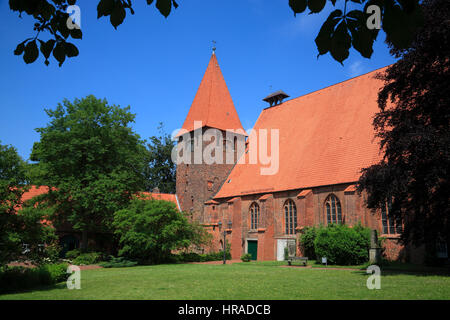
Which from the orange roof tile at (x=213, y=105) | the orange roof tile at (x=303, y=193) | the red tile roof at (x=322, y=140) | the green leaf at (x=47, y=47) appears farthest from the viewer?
the orange roof tile at (x=213, y=105)

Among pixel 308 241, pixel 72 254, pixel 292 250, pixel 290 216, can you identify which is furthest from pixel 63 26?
pixel 290 216

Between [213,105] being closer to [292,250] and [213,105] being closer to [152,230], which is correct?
[152,230]

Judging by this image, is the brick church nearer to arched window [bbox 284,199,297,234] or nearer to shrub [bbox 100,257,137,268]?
arched window [bbox 284,199,297,234]

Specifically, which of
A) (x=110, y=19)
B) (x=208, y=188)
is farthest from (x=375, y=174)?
(x=208, y=188)

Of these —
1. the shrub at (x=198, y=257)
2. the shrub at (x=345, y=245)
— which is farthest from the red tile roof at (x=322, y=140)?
the shrub at (x=198, y=257)

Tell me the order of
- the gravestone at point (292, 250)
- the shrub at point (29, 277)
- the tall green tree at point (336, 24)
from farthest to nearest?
the gravestone at point (292, 250), the shrub at point (29, 277), the tall green tree at point (336, 24)

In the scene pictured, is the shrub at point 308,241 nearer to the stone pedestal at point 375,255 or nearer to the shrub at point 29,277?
the stone pedestal at point 375,255

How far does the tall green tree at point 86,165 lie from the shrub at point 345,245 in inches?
632

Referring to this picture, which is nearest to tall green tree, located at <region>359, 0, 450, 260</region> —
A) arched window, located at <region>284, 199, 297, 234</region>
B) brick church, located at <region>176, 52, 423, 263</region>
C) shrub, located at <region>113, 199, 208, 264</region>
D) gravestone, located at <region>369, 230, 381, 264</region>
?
gravestone, located at <region>369, 230, 381, 264</region>

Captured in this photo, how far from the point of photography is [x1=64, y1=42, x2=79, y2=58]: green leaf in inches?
126

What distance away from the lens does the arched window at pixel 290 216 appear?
94.3ft

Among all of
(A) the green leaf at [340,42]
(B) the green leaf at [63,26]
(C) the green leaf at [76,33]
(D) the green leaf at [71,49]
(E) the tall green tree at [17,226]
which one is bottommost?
(E) the tall green tree at [17,226]

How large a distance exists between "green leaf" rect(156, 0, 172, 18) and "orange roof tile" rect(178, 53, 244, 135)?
35.9 metres
